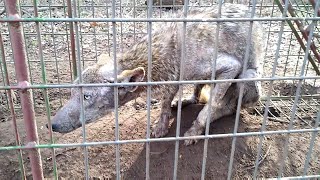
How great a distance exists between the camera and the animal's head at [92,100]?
3.36 m

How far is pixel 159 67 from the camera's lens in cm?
377

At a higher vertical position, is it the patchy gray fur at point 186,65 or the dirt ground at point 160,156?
the patchy gray fur at point 186,65

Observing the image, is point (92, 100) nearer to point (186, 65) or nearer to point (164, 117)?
point (164, 117)

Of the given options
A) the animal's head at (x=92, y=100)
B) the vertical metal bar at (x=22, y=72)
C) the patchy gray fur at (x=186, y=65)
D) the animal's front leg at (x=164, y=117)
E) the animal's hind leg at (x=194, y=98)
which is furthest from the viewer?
the animal's hind leg at (x=194, y=98)

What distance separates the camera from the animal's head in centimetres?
336

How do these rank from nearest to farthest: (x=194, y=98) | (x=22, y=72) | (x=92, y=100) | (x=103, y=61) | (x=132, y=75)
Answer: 1. (x=22, y=72)
2. (x=132, y=75)
3. (x=92, y=100)
4. (x=103, y=61)
5. (x=194, y=98)

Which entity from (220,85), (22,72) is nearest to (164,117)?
(220,85)

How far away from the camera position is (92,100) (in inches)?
139

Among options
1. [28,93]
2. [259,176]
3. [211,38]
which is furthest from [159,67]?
[28,93]

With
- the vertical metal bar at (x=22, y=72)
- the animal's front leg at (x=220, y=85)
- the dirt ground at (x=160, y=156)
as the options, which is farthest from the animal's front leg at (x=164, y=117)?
the vertical metal bar at (x=22, y=72)

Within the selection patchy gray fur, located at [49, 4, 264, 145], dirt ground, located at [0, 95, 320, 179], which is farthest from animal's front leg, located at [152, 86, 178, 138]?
dirt ground, located at [0, 95, 320, 179]

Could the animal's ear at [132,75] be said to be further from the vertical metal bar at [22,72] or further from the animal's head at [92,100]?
Result: the vertical metal bar at [22,72]

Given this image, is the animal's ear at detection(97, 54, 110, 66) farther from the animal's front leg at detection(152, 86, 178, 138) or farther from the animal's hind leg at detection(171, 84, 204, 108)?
the animal's hind leg at detection(171, 84, 204, 108)

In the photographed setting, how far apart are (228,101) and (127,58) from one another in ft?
4.23
